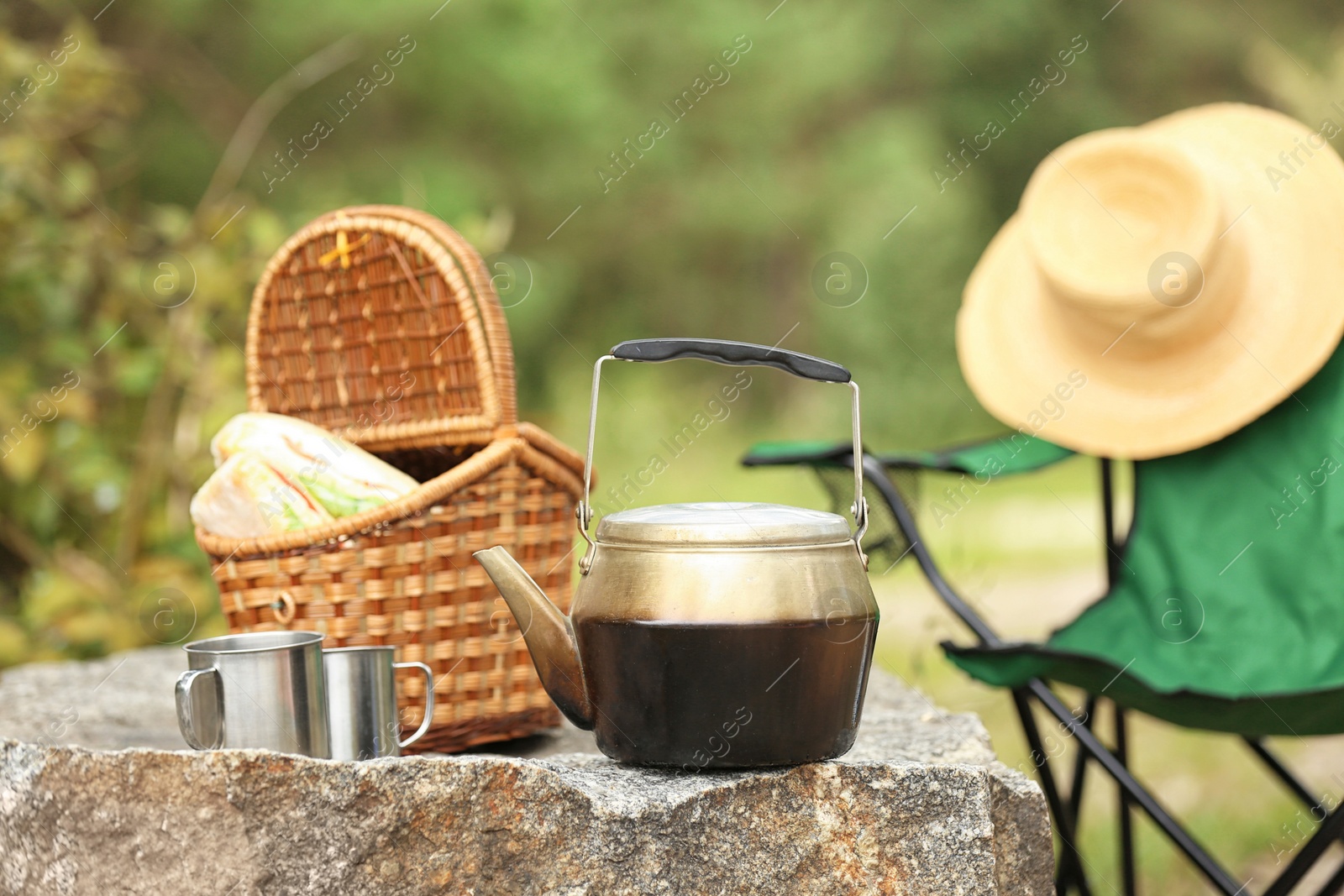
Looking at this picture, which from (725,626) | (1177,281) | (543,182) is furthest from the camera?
(543,182)

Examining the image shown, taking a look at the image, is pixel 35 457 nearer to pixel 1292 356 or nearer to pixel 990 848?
pixel 990 848

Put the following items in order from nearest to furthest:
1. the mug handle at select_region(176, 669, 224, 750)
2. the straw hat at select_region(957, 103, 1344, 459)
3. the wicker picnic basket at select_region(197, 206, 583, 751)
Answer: the mug handle at select_region(176, 669, 224, 750)
the wicker picnic basket at select_region(197, 206, 583, 751)
the straw hat at select_region(957, 103, 1344, 459)

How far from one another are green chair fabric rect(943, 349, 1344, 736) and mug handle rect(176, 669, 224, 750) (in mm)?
1025

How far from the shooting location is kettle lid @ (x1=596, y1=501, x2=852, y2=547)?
1162 millimetres

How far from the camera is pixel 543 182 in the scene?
7285mm

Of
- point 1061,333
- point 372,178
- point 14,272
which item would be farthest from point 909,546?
point 372,178

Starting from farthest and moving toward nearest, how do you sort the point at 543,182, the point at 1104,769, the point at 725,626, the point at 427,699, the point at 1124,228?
1. the point at 543,182
2. the point at 1124,228
3. the point at 1104,769
4. the point at 427,699
5. the point at 725,626

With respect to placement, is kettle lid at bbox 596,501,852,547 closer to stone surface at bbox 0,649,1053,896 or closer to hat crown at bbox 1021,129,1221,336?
stone surface at bbox 0,649,1053,896

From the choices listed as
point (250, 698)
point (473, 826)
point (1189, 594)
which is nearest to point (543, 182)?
point (1189, 594)

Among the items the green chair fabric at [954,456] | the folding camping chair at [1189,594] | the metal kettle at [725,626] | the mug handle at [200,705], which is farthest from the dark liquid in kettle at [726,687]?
the green chair fabric at [954,456]

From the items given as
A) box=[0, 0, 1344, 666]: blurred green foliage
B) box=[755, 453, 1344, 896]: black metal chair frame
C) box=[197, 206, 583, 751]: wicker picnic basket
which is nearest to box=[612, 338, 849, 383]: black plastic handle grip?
box=[197, 206, 583, 751]: wicker picnic basket

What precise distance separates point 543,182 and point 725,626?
6.46m

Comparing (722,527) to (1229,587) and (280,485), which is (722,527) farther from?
(1229,587)

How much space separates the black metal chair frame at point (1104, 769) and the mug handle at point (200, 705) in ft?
3.10
